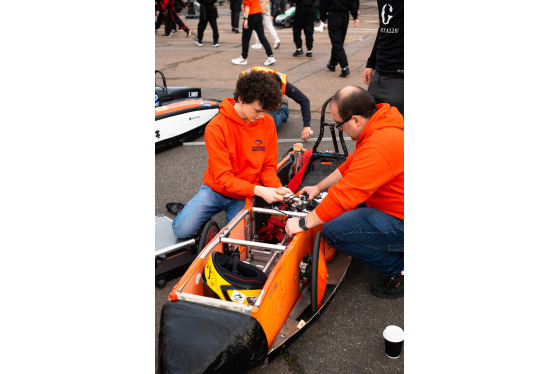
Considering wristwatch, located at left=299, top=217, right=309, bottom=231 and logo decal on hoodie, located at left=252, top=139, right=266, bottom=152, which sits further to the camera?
logo decal on hoodie, located at left=252, top=139, right=266, bottom=152

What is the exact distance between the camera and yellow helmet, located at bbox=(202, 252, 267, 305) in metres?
2.74

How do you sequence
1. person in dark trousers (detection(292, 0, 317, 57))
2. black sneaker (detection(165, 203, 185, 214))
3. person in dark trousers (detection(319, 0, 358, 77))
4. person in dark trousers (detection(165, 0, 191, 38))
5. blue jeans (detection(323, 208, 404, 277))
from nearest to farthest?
1. blue jeans (detection(323, 208, 404, 277))
2. black sneaker (detection(165, 203, 185, 214))
3. person in dark trousers (detection(319, 0, 358, 77))
4. person in dark trousers (detection(292, 0, 317, 57))
5. person in dark trousers (detection(165, 0, 191, 38))

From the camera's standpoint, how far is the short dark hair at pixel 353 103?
315 cm

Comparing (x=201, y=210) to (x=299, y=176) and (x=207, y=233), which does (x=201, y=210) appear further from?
(x=299, y=176)

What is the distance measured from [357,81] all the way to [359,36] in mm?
6103

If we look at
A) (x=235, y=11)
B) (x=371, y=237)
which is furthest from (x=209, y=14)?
(x=371, y=237)

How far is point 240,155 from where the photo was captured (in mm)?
3885

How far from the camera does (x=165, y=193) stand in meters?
5.17

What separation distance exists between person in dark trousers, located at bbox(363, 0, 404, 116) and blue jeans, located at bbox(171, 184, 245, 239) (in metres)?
1.93

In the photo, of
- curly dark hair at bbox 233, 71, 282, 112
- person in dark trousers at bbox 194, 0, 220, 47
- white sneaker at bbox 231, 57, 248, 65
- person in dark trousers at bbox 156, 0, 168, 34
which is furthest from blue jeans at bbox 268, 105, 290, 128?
person in dark trousers at bbox 156, 0, 168, 34

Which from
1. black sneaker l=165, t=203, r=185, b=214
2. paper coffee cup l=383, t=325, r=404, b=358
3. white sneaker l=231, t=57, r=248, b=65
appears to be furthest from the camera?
white sneaker l=231, t=57, r=248, b=65

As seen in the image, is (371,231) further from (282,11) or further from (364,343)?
(282,11)

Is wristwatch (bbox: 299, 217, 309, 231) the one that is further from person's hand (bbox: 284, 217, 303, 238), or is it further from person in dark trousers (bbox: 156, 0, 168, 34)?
person in dark trousers (bbox: 156, 0, 168, 34)

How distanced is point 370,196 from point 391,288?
0.78m
